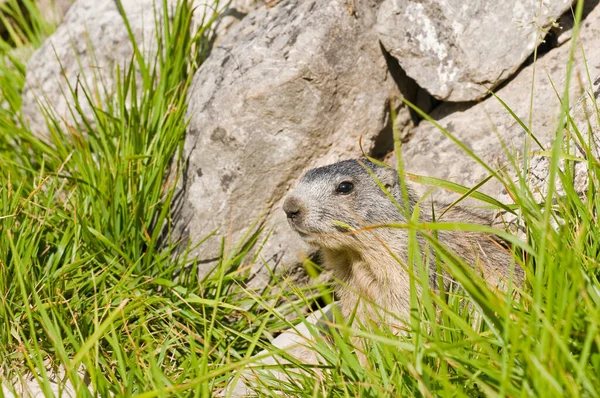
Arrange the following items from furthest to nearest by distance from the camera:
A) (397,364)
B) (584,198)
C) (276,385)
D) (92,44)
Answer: (92,44), (584,198), (276,385), (397,364)

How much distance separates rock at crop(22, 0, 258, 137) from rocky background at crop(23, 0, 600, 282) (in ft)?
3.41

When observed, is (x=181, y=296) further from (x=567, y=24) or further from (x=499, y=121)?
(x=567, y=24)

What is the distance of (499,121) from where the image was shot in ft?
15.5

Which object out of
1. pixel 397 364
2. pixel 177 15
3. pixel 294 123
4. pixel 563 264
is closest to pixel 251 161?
pixel 294 123

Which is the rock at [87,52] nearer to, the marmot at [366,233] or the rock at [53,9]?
the rock at [53,9]

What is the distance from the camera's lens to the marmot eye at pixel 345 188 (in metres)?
4.19

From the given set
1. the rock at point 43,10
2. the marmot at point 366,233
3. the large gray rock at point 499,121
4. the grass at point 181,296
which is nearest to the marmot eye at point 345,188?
the marmot at point 366,233

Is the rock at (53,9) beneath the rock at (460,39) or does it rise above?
beneath

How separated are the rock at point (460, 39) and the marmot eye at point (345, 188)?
1.10 meters

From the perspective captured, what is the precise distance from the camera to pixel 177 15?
5.14 metres

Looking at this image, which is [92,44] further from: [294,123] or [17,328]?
[17,328]

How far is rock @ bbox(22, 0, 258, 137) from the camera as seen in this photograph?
5777mm

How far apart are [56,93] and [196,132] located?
1702 mm

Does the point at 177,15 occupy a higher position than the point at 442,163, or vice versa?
the point at 177,15
